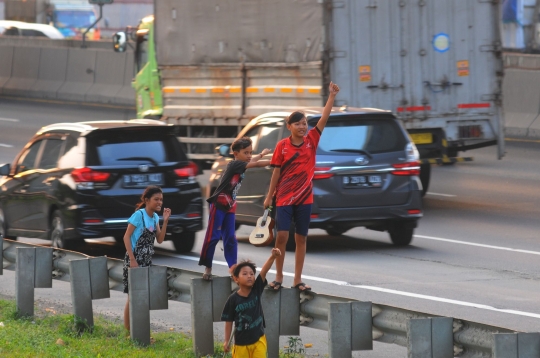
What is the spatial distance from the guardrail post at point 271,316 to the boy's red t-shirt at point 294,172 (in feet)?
4.38

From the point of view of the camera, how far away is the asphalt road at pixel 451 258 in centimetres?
1030

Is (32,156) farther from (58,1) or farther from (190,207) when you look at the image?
(58,1)

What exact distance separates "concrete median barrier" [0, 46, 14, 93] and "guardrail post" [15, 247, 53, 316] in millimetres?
31062

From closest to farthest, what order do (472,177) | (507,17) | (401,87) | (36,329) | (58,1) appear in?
1. (36,329)
2. (401,87)
3. (472,177)
4. (507,17)
5. (58,1)

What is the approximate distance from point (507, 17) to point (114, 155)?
30480 millimetres

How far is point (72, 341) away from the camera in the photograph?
28.4 feet

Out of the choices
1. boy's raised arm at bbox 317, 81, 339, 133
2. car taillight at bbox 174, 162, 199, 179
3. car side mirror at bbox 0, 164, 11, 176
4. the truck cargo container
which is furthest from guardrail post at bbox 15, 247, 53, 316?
the truck cargo container

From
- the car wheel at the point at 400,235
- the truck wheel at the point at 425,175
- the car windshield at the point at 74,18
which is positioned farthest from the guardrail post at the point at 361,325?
the car windshield at the point at 74,18

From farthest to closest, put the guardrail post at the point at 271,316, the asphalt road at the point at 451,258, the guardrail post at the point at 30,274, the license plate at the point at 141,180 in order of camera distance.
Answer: the license plate at the point at 141,180, the asphalt road at the point at 451,258, the guardrail post at the point at 30,274, the guardrail post at the point at 271,316

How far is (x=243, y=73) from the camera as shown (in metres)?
19.9

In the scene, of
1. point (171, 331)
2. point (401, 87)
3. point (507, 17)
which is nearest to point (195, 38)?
point (401, 87)

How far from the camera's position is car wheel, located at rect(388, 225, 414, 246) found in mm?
14047

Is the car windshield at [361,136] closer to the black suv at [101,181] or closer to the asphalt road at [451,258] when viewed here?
the asphalt road at [451,258]

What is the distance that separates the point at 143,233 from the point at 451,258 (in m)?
5.30
